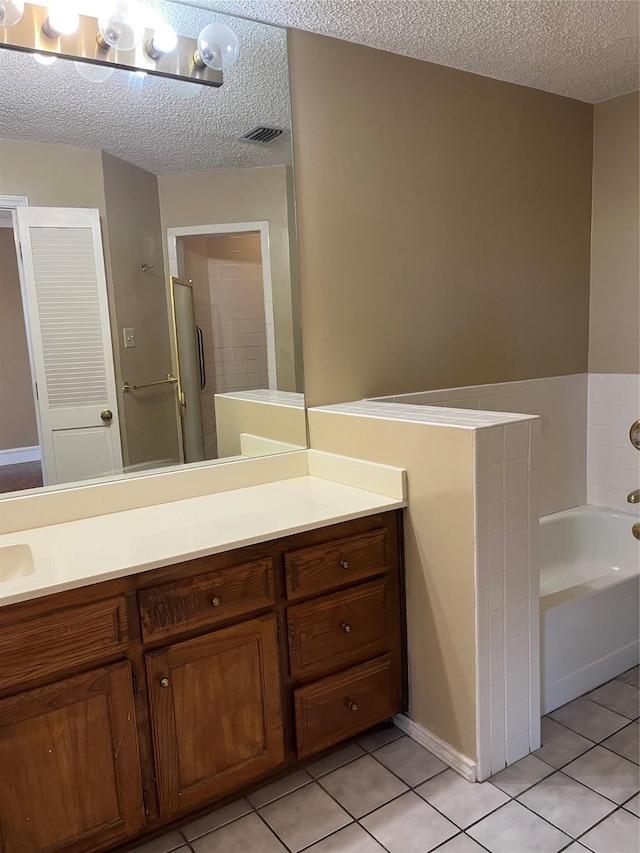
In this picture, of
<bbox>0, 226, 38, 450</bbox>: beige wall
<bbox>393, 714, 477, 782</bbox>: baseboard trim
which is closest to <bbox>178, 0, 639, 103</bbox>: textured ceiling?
<bbox>0, 226, 38, 450</bbox>: beige wall

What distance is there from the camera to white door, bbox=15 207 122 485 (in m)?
1.85

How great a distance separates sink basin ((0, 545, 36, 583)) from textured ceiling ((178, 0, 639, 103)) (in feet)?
5.68

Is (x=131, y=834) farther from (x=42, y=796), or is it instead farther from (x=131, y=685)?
(x=131, y=685)

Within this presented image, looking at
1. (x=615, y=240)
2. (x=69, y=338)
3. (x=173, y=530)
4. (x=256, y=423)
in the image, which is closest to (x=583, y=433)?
(x=615, y=240)

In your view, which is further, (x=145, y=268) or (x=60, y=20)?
(x=145, y=268)

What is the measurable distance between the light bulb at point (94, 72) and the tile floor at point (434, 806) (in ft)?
7.09

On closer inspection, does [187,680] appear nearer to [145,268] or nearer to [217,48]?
[145,268]

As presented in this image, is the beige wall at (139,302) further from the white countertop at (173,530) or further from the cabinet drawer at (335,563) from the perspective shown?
the cabinet drawer at (335,563)

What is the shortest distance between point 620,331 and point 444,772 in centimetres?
217

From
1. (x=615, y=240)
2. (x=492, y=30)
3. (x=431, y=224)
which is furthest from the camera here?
(x=615, y=240)

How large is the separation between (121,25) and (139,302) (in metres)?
0.80

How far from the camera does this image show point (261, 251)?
2258 millimetres

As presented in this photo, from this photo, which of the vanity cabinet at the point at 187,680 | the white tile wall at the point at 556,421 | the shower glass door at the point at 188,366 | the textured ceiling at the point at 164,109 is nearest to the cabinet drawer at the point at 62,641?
the vanity cabinet at the point at 187,680

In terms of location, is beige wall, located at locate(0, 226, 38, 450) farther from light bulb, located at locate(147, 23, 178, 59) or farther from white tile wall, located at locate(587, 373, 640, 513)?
white tile wall, located at locate(587, 373, 640, 513)
